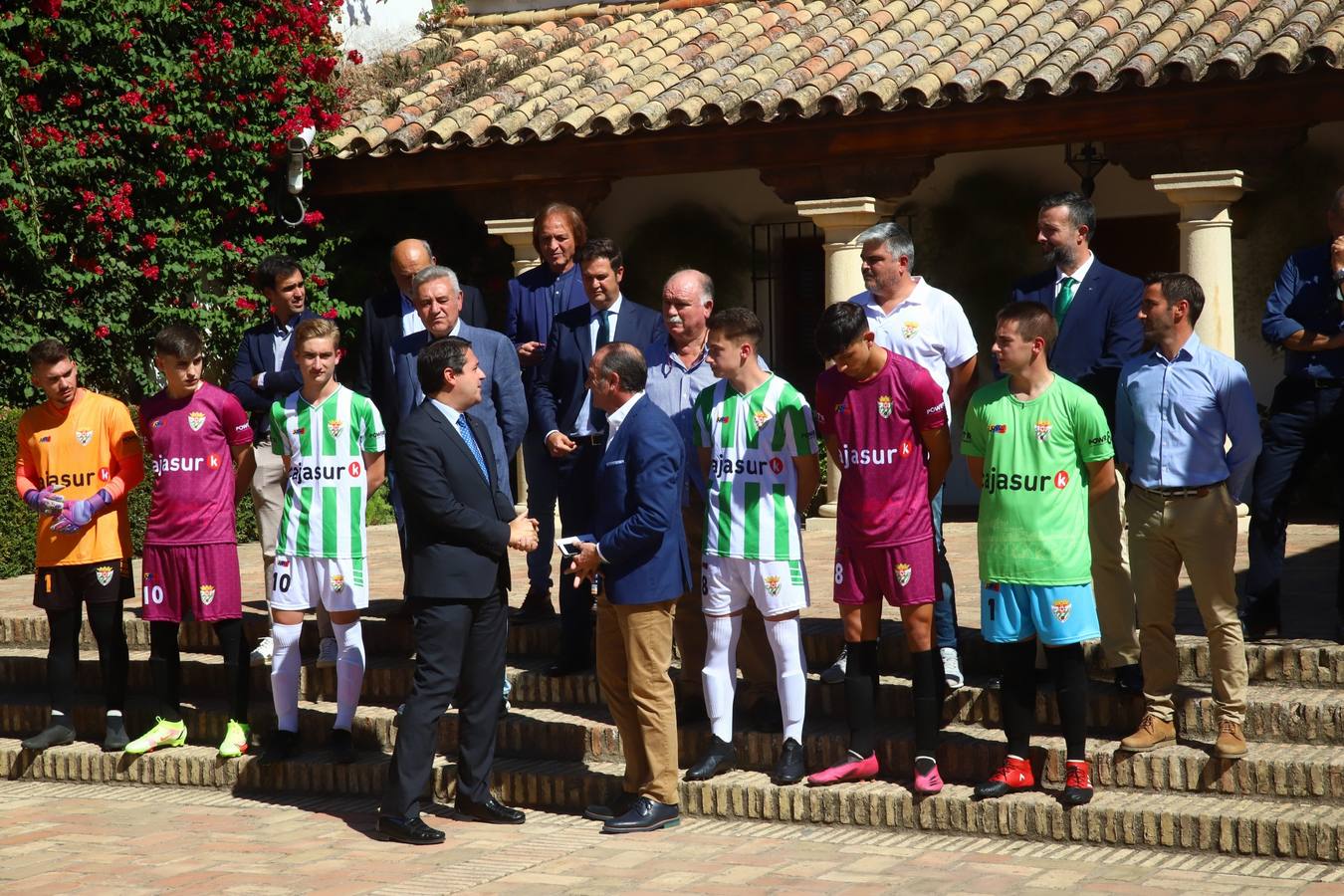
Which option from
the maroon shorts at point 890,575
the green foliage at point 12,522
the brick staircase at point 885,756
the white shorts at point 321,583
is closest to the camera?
the brick staircase at point 885,756

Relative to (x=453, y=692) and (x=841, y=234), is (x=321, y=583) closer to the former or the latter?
(x=453, y=692)

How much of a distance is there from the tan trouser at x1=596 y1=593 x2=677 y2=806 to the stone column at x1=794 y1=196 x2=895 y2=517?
599cm

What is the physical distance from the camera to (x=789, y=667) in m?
6.53

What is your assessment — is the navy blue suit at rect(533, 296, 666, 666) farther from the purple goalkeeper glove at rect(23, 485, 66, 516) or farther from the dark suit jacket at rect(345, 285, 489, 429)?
the purple goalkeeper glove at rect(23, 485, 66, 516)

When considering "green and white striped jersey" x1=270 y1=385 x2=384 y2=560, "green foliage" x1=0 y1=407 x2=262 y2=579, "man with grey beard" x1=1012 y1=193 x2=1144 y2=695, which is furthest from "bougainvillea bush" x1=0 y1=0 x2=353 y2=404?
"man with grey beard" x1=1012 y1=193 x2=1144 y2=695

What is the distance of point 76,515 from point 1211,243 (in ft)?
23.8

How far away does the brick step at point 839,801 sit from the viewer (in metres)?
5.80

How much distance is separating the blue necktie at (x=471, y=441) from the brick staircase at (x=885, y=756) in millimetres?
1264

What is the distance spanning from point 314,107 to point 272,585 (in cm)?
767

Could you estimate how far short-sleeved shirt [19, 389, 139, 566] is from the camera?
7723 mm

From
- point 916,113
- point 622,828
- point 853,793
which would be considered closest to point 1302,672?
point 853,793

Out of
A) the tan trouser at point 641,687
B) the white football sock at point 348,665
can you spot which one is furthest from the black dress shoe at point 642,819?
the white football sock at point 348,665

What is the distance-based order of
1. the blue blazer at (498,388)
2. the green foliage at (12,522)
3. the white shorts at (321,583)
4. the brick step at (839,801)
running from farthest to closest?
the green foliage at (12,522)
the blue blazer at (498,388)
the white shorts at (321,583)
the brick step at (839,801)

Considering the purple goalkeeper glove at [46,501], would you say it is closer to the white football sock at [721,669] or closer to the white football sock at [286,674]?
the white football sock at [286,674]
